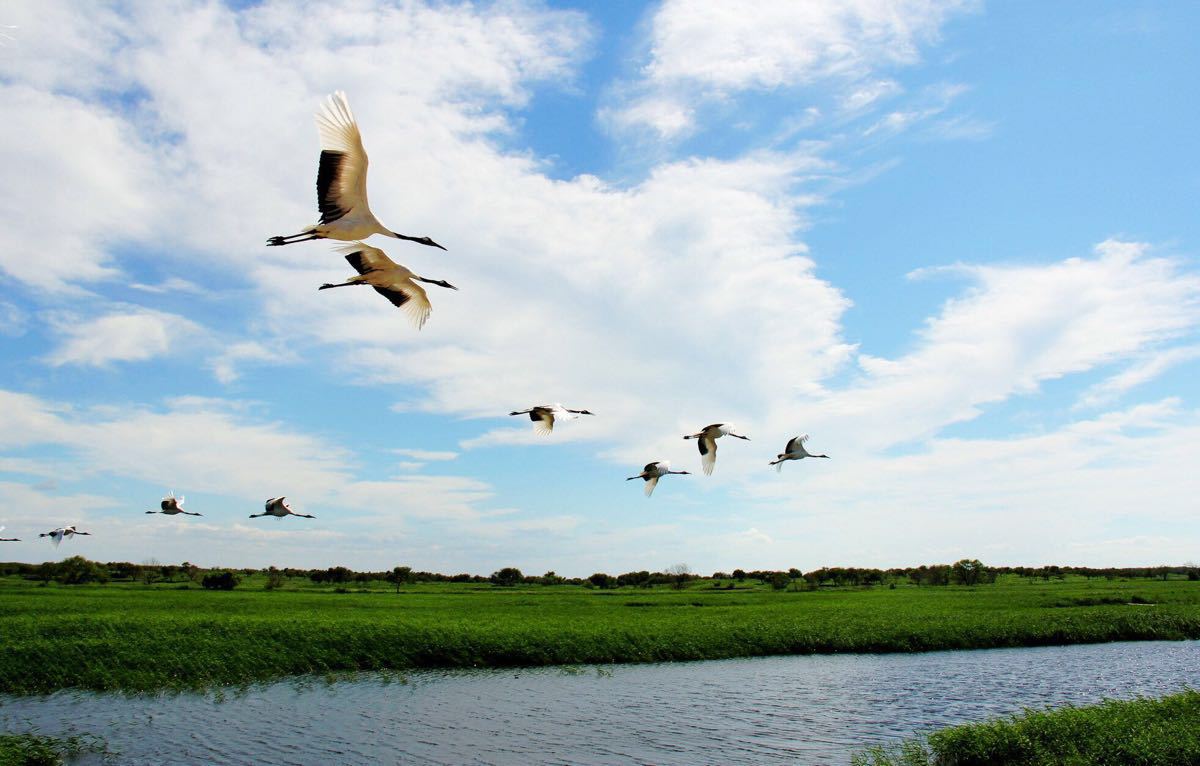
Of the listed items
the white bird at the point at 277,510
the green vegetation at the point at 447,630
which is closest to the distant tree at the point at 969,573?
the green vegetation at the point at 447,630

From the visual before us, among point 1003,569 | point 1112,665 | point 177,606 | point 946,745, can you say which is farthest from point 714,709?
point 1003,569

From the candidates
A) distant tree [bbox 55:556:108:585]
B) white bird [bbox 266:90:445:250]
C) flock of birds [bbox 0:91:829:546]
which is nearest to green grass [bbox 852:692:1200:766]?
flock of birds [bbox 0:91:829:546]

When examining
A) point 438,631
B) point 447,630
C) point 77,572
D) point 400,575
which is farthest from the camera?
point 400,575

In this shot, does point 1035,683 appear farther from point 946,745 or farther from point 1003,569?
point 1003,569

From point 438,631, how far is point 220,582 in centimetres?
4620

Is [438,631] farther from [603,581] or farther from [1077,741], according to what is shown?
[603,581]

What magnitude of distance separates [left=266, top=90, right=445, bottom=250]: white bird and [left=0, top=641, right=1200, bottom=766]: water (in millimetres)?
15650

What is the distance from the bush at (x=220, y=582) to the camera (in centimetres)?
6900

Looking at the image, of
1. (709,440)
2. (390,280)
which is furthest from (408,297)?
(709,440)

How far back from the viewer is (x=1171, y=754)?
15.5 m

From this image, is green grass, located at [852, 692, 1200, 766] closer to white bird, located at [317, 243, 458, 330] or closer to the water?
the water

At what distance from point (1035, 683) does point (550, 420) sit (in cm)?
2352

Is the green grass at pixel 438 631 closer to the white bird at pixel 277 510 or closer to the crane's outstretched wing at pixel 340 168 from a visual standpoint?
the white bird at pixel 277 510

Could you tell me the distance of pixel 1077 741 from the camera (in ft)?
54.8
